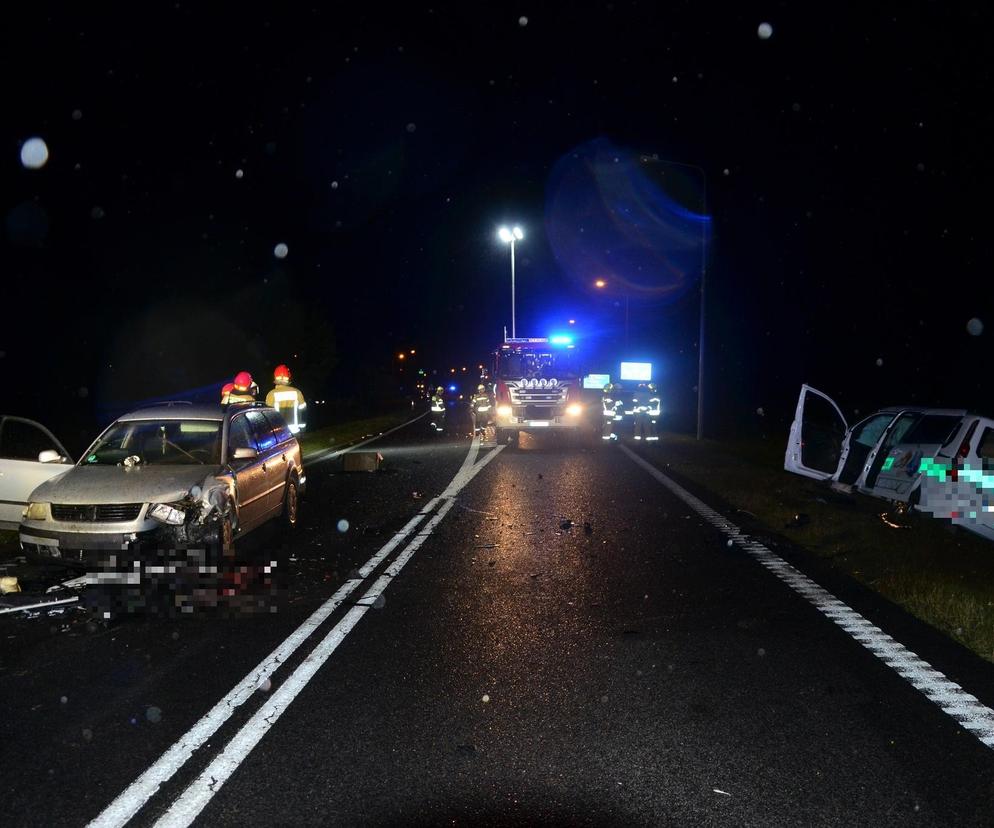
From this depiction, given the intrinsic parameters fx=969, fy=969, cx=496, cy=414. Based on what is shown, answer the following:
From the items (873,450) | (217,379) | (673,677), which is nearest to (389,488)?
(873,450)

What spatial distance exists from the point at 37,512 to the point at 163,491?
3.52 ft

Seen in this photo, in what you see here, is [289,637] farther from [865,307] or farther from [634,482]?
[865,307]

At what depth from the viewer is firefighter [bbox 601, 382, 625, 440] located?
2723cm

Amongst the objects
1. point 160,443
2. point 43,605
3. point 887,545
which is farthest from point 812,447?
point 43,605

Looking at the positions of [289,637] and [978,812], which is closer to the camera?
[978,812]

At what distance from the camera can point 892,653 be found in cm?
640

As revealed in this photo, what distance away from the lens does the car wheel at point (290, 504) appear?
38.4ft

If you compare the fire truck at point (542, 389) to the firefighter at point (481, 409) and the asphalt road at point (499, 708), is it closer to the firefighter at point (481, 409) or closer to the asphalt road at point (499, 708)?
the firefighter at point (481, 409)

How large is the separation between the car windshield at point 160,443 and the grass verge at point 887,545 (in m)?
6.47

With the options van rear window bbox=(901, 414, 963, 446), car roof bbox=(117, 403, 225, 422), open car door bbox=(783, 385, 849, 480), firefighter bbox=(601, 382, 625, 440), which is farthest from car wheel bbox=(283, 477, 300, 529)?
firefighter bbox=(601, 382, 625, 440)

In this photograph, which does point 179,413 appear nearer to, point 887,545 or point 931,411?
point 887,545

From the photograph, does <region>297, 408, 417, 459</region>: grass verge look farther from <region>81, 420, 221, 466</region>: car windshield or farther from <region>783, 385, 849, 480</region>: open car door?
<region>783, 385, 849, 480</region>: open car door

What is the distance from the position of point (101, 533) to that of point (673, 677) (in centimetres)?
483

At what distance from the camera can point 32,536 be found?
8172mm
